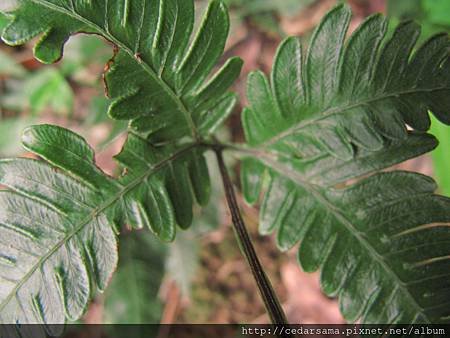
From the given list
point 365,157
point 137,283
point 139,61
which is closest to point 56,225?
point 139,61

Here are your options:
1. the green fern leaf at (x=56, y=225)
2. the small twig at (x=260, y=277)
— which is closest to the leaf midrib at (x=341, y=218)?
the small twig at (x=260, y=277)

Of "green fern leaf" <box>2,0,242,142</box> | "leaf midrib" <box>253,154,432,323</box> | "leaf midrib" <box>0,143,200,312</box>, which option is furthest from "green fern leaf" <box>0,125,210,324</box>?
"leaf midrib" <box>253,154,432,323</box>

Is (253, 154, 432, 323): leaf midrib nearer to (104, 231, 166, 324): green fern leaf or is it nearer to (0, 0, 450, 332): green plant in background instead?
(0, 0, 450, 332): green plant in background

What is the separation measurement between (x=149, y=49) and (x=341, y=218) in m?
0.65

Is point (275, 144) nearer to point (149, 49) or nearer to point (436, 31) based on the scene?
point (149, 49)

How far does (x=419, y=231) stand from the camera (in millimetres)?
1203

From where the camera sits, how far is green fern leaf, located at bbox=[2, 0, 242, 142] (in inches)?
36.3

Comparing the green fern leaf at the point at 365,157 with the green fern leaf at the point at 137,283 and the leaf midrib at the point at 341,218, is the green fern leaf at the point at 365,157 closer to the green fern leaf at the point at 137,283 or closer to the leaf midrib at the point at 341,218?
the leaf midrib at the point at 341,218

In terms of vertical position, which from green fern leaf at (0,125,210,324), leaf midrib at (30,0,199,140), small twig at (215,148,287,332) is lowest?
small twig at (215,148,287,332)

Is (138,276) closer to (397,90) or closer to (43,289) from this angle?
(43,289)

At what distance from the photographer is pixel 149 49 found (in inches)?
40.7

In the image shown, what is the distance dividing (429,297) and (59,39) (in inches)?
39.8

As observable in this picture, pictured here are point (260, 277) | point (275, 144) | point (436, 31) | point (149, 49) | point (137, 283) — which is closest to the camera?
point (149, 49)

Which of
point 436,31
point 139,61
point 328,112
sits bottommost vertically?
point 328,112
